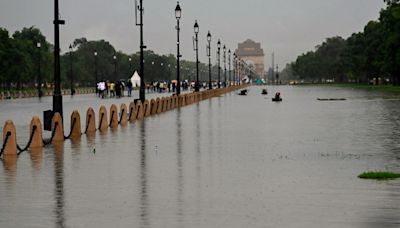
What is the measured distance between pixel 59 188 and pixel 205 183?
239cm

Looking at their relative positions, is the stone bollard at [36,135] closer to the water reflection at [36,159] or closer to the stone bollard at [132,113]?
the water reflection at [36,159]

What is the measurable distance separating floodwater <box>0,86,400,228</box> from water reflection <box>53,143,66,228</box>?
1 cm

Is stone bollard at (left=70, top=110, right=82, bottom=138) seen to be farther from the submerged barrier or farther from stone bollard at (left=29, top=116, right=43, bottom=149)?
stone bollard at (left=29, top=116, right=43, bottom=149)

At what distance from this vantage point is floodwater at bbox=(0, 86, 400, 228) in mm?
10531

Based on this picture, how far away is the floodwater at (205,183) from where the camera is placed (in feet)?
34.6

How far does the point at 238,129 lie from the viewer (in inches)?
A: 1141

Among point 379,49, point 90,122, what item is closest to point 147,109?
point 90,122

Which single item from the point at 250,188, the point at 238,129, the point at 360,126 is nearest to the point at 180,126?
the point at 238,129

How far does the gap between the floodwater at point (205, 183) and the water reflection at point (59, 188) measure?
0.01m

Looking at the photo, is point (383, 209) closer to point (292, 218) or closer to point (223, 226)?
point (292, 218)

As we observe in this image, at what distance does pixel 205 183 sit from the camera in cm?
1389

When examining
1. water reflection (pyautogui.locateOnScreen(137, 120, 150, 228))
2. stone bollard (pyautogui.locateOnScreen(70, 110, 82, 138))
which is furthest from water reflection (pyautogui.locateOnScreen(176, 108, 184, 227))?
stone bollard (pyautogui.locateOnScreen(70, 110, 82, 138))

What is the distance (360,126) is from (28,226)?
70.4 ft

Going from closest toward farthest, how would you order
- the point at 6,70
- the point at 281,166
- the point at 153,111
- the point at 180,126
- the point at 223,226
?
the point at 223,226 → the point at 281,166 → the point at 180,126 → the point at 153,111 → the point at 6,70
